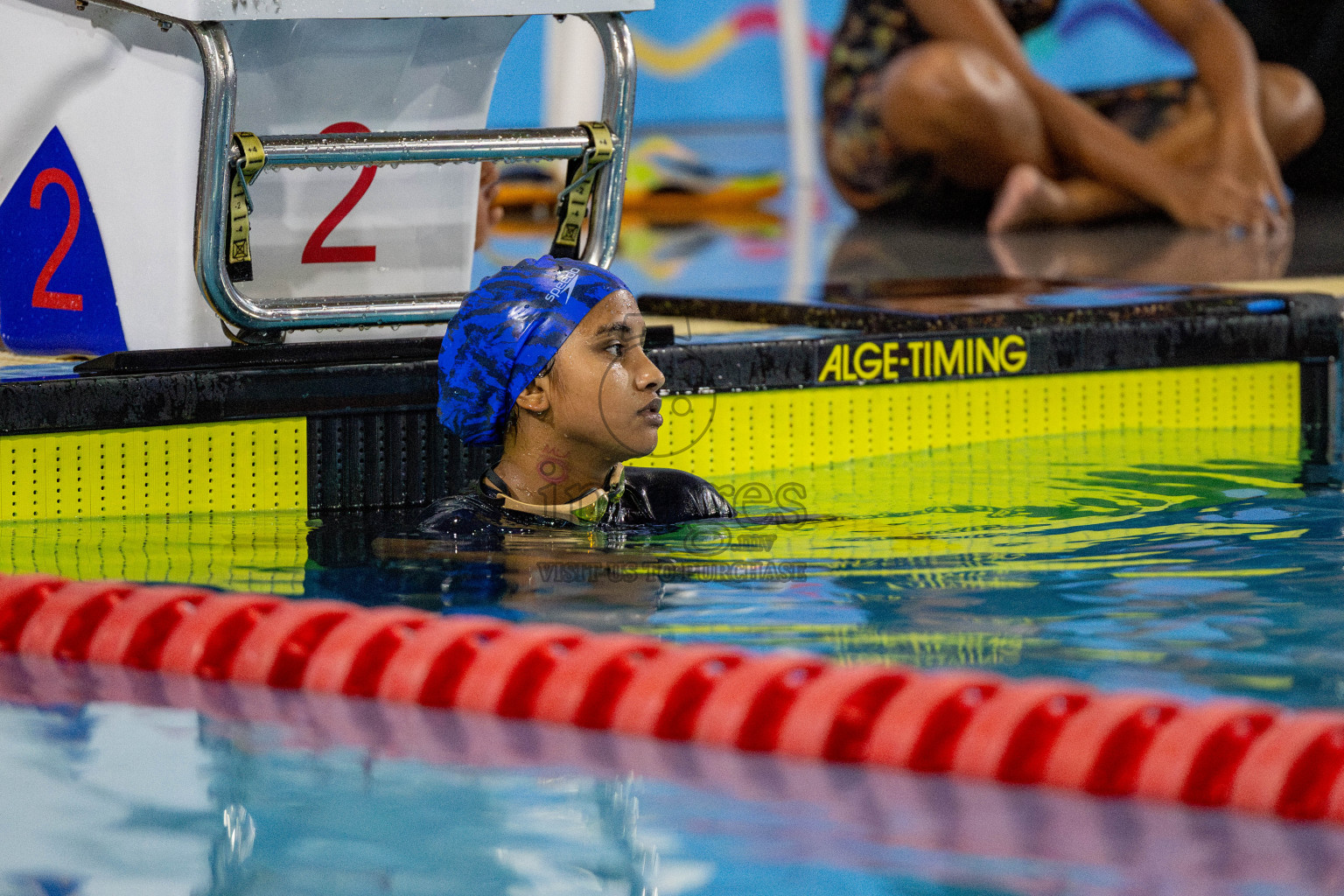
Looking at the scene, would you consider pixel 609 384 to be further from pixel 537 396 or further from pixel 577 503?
pixel 577 503

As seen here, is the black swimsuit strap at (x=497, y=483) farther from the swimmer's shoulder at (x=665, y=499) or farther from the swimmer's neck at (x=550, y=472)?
the swimmer's shoulder at (x=665, y=499)

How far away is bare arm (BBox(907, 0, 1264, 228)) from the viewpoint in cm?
1016

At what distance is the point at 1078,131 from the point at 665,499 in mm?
7343

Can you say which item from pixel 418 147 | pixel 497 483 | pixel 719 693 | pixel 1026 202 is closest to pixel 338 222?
pixel 418 147

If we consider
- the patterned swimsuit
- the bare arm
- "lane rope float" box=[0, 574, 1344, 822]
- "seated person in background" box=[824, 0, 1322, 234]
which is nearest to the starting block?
"lane rope float" box=[0, 574, 1344, 822]

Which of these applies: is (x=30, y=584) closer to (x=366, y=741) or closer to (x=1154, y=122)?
(x=366, y=741)

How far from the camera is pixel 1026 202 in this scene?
405 inches

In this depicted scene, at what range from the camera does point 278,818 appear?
227 cm

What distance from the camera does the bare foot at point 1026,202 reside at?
1021 centimetres

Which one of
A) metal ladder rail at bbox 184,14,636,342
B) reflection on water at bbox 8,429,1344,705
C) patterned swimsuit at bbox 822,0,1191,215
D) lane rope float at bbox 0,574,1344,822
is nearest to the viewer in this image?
lane rope float at bbox 0,574,1344,822

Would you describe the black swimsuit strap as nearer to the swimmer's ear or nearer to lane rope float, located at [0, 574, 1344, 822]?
the swimmer's ear

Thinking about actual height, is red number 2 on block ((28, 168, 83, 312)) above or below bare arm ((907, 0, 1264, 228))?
below

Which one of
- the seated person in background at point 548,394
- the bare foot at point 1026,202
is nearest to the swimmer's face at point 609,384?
the seated person in background at point 548,394

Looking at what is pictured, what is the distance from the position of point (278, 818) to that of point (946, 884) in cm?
81
